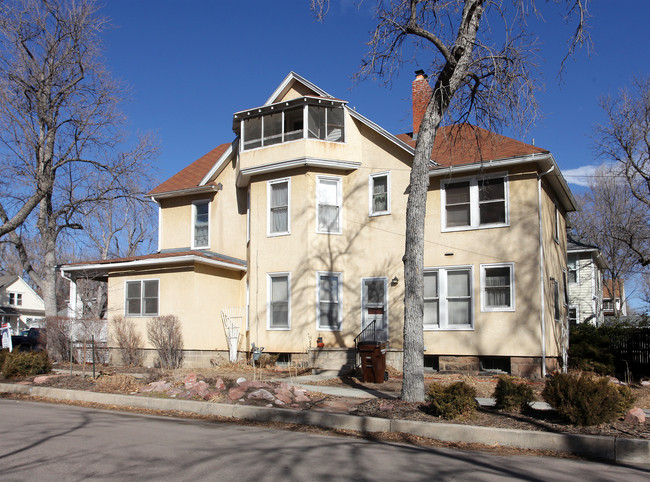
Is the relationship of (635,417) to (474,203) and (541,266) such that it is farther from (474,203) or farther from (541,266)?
(474,203)

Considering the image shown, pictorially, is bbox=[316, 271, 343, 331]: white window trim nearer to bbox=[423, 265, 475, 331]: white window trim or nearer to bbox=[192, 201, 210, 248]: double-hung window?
bbox=[423, 265, 475, 331]: white window trim

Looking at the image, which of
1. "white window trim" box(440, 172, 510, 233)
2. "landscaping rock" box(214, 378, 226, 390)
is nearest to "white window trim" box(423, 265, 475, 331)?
"white window trim" box(440, 172, 510, 233)

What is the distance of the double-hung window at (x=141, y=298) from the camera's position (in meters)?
19.4

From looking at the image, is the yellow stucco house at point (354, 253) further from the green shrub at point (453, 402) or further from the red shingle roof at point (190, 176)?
the green shrub at point (453, 402)

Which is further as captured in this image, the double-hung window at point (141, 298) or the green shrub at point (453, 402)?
the double-hung window at point (141, 298)

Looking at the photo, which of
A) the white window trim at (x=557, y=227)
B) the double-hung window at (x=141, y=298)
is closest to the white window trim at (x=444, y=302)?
the white window trim at (x=557, y=227)

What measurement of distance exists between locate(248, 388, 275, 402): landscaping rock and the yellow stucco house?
650 centimetres

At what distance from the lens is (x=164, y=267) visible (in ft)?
63.2

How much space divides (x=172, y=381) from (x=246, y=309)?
6.60 m

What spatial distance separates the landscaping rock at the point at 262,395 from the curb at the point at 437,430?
Result: 2.04ft

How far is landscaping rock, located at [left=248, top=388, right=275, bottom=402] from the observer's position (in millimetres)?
11062

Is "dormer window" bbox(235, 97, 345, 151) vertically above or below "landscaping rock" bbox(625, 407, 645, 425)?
above

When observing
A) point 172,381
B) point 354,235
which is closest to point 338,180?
point 354,235

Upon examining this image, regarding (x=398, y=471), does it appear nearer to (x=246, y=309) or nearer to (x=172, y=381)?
(x=172, y=381)
